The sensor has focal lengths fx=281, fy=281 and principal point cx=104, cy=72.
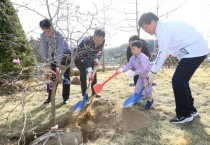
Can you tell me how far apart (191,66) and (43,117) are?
235 cm

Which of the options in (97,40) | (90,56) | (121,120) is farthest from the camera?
(90,56)

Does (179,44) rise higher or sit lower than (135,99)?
higher

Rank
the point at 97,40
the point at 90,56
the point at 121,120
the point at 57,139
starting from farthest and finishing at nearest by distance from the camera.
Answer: the point at 90,56 < the point at 97,40 < the point at 121,120 < the point at 57,139

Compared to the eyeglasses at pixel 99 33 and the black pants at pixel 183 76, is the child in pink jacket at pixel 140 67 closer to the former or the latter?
the eyeglasses at pixel 99 33

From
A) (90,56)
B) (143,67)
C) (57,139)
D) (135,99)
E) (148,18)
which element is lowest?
(57,139)

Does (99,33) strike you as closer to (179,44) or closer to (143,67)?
(143,67)

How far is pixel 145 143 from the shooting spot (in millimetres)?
3342

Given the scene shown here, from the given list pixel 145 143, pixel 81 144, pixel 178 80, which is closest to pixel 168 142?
pixel 145 143

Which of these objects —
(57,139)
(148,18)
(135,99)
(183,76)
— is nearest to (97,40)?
(135,99)

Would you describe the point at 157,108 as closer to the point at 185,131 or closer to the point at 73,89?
the point at 185,131

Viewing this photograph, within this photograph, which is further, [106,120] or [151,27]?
[106,120]

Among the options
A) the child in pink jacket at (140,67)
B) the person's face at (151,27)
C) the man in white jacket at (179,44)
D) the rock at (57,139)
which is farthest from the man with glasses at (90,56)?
the rock at (57,139)

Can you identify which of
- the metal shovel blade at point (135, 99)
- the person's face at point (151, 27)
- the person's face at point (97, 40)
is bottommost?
the metal shovel blade at point (135, 99)

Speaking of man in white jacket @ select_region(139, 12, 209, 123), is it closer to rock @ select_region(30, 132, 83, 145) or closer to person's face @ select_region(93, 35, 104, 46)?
person's face @ select_region(93, 35, 104, 46)
